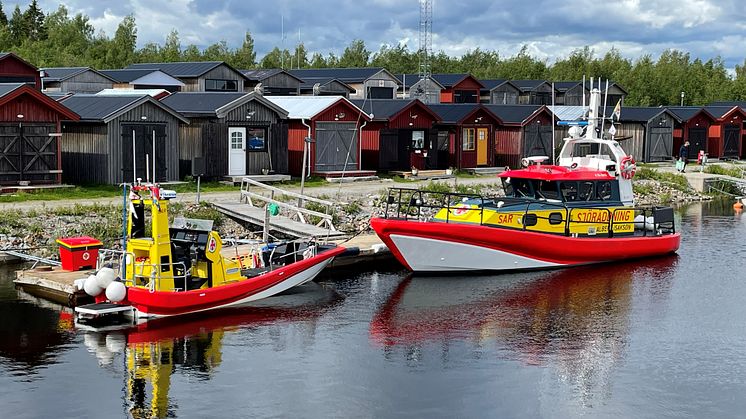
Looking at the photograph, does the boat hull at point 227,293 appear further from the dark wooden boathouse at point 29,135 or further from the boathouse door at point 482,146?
the boathouse door at point 482,146

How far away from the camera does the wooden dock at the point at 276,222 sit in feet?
87.7

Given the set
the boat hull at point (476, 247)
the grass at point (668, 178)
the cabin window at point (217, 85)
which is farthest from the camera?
the cabin window at point (217, 85)

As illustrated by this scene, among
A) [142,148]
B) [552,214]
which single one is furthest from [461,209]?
[142,148]

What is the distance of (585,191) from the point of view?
88.9 ft

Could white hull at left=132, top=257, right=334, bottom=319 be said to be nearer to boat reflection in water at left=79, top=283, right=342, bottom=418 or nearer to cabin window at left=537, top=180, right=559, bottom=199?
boat reflection in water at left=79, top=283, right=342, bottom=418

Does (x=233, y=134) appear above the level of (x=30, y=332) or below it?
above

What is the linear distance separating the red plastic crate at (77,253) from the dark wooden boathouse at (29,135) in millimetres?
8627

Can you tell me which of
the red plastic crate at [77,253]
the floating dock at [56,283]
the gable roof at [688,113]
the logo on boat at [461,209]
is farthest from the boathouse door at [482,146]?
the red plastic crate at [77,253]

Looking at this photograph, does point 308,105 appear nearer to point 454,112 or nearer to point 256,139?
point 256,139

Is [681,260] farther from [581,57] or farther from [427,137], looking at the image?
[581,57]

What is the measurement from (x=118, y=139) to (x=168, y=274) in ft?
44.5

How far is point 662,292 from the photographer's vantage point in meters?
24.0

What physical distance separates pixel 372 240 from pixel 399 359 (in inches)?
381

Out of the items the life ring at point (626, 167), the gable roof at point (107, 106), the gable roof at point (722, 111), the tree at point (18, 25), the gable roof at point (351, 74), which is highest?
the tree at point (18, 25)
